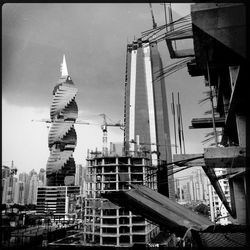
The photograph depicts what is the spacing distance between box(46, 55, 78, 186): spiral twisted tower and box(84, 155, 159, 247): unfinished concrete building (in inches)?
2221

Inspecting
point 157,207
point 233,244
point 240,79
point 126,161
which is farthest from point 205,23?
point 126,161

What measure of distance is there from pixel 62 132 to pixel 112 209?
68.0 meters

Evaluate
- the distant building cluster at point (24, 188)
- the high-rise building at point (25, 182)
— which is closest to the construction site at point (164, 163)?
the distant building cluster at point (24, 188)

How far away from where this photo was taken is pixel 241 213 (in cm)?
808

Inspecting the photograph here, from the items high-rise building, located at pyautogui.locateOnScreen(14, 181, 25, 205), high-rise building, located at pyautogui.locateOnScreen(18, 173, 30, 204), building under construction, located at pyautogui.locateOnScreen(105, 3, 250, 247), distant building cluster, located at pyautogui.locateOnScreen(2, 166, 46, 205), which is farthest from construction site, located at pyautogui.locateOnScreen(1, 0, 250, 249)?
high-rise building, located at pyautogui.locateOnScreen(18, 173, 30, 204)

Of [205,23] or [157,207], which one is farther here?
[157,207]

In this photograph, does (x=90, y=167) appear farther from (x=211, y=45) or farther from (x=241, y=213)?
(x=211, y=45)

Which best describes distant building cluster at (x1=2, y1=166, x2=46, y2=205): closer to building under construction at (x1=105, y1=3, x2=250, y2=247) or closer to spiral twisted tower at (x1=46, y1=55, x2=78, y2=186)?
spiral twisted tower at (x1=46, y1=55, x2=78, y2=186)

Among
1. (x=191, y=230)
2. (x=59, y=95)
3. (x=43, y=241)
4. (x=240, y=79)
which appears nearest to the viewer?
(x=191, y=230)

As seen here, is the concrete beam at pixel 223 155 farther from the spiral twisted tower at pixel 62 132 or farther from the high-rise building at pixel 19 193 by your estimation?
the high-rise building at pixel 19 193

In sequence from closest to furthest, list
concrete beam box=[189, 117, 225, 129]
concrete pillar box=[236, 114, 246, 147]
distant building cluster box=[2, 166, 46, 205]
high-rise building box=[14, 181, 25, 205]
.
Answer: concrete pillar box=[236, 114, 246, 147], concrete beam box=[189, 117, 225, 129], distant building cluster box=[2, 166, 46, 205], high-rise building box=[14, 181, 25, 205]

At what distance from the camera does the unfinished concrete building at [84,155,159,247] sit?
160ft

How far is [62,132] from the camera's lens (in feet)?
365

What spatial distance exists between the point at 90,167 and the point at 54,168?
201 ft
